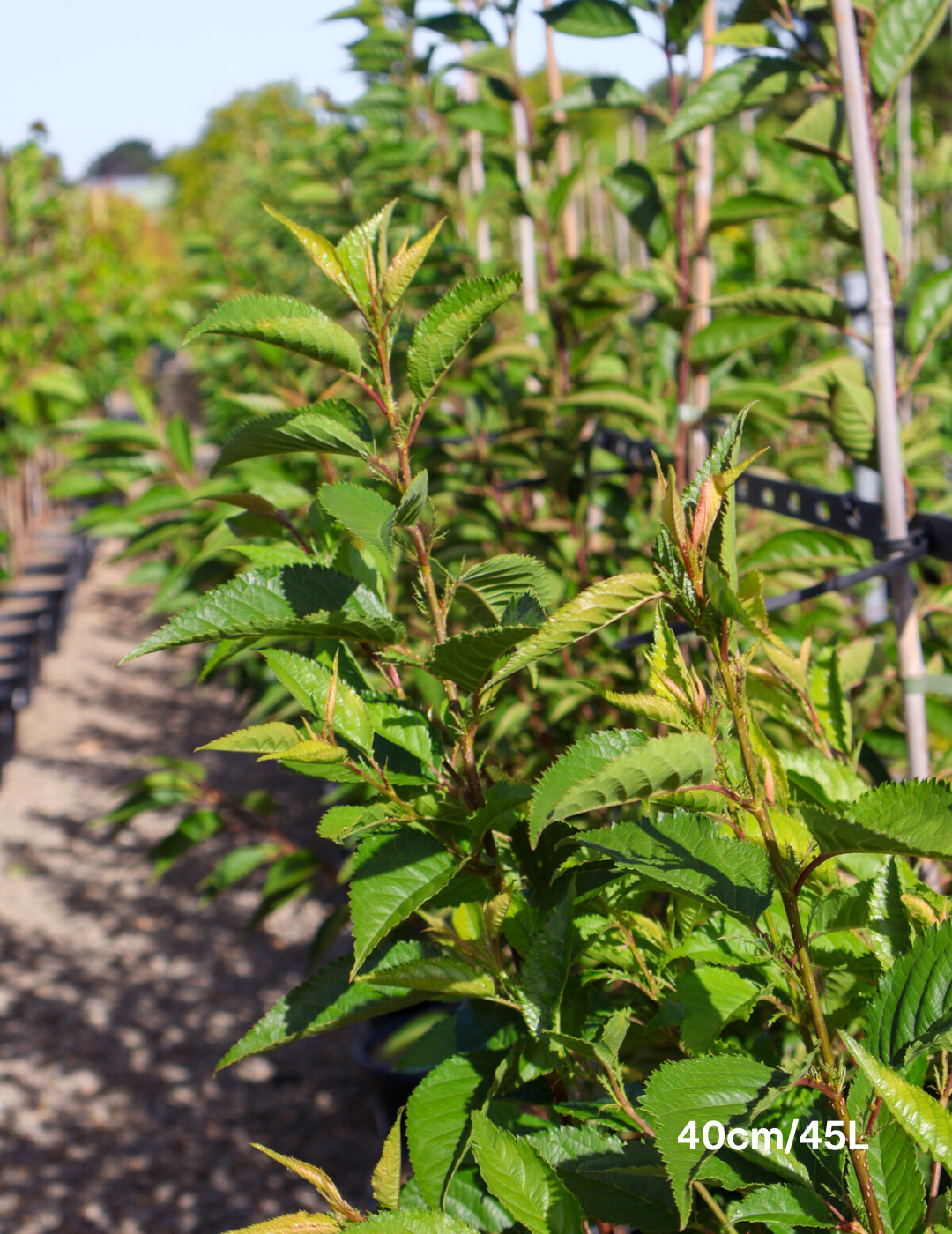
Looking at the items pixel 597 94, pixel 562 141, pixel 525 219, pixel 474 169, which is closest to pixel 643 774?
pixel 597 94

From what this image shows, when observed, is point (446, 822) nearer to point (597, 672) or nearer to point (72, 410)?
point (597, 672)

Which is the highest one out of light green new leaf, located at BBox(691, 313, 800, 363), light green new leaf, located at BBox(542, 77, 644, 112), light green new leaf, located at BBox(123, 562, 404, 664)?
light green new leaf, located at BBox(542, 77, 644, 112)

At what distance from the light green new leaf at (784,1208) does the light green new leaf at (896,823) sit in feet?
0.74

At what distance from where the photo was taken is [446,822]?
31.7 inches

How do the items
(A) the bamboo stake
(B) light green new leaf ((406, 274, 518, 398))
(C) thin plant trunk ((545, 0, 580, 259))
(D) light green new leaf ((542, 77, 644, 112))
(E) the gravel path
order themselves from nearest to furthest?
(B) light green new leaf ((406, 274, 518, 398)) → (A) the bamboo stake → (D) light green new leaf ((542, 77, 644, 112)) → (C) thin plant trunk ((545, 0, 580, 259)) → (E) the gravel path

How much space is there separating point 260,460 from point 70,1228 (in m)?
2.03

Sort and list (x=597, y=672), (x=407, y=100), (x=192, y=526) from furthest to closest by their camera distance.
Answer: (x=407, y=100) → (x=192, y=526) → (x=597, y=672)

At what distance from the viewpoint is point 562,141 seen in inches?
98.7

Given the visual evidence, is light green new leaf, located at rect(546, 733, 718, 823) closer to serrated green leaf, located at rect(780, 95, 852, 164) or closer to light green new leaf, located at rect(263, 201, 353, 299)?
light green new leaf, located at rect(263, 201, 353, 299)

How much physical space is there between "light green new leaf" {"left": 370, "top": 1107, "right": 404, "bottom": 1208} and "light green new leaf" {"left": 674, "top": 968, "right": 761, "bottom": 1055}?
20 centimetres

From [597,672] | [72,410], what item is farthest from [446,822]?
[72,410]

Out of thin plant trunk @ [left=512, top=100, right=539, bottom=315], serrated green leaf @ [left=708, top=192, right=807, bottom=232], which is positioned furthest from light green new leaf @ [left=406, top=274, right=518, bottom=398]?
thin plant trunk @ [left=512, top=100, right=539, bottom=315]

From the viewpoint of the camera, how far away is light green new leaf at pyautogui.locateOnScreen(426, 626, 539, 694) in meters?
0.68

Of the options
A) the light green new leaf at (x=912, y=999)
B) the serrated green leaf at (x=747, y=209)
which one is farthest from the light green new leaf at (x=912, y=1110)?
the serrated green leaf at (x=747, y=209)
